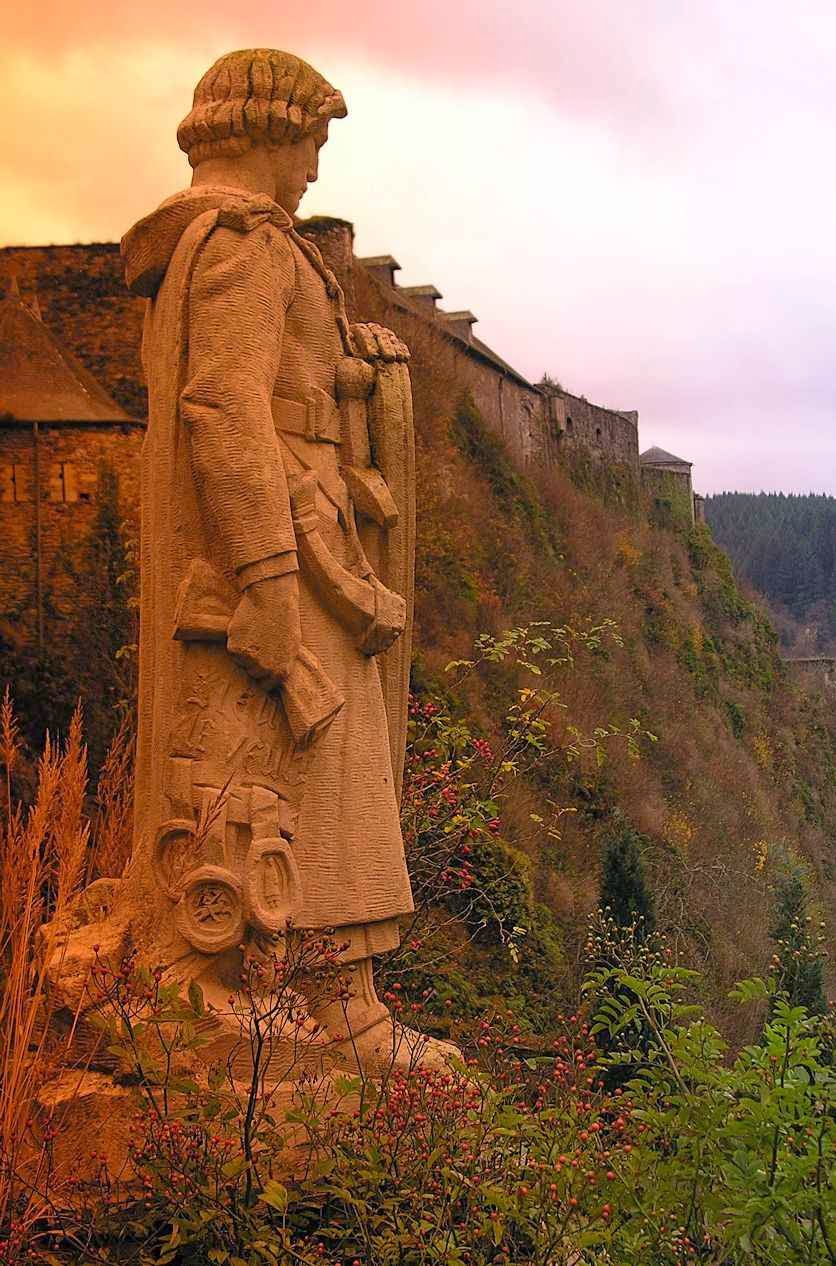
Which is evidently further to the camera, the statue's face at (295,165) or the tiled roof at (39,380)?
the tiled roof at (39,380)

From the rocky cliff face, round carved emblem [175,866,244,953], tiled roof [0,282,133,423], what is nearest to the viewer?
round carved emblem [175,866,244,953]

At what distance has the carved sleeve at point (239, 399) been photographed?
14.0 ft

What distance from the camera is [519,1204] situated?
3900 millimetres

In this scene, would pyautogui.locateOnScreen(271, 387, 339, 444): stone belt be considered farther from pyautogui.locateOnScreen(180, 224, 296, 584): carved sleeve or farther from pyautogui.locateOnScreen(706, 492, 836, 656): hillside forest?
pyautogui.locateOnScreen(706, 492, 836, 656): hillside forest

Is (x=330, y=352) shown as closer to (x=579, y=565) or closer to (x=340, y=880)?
(x=340, y=880)

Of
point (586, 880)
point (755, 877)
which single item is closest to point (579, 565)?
point (755, 877)

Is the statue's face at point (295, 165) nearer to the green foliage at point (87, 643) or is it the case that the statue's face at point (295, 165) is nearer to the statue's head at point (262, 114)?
the statue's head at point (262, 114)

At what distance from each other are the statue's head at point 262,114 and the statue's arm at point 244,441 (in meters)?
0.36

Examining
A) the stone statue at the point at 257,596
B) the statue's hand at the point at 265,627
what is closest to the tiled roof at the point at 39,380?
the stone statue at the point at 257,596

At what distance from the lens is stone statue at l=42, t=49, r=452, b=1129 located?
4.25 m

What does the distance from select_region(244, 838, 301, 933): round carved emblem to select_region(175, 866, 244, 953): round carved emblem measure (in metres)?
0.04

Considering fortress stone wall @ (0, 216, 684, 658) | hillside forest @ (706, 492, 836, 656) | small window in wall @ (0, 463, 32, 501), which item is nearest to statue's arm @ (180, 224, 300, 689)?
fortress stone wall @ (0, 216, 684, 658)

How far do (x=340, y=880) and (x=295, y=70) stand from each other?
87.5 inches

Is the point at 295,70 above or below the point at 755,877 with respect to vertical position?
above
